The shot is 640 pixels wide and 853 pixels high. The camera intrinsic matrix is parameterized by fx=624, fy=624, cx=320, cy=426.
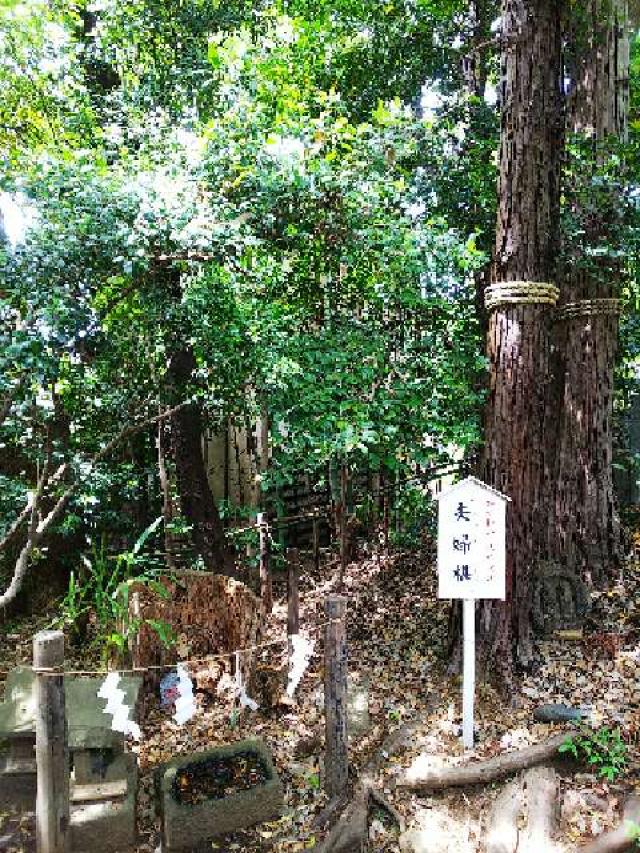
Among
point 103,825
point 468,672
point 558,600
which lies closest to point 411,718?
point 468,672

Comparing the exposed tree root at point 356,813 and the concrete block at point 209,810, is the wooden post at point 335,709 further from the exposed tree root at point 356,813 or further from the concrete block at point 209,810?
the concrete block at point 209,810

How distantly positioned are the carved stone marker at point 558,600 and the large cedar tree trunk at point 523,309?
812mm

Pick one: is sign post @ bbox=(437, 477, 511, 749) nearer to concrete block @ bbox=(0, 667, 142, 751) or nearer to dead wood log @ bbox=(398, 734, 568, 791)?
dead wood log @ bbox=(398, 734, 568, 791)

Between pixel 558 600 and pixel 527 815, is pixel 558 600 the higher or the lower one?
the higher one

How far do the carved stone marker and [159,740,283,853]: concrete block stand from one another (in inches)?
114

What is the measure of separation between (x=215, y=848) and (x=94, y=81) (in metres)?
8.01

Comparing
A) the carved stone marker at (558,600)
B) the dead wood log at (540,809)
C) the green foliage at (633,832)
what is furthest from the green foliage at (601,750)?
the carved stone marker at (558,600)

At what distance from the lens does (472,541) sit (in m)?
4.30

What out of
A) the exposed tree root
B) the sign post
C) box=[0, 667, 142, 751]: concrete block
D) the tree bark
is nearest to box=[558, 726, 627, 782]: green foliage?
the sign post

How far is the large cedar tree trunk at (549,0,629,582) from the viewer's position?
245 inches

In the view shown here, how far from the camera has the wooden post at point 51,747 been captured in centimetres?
325

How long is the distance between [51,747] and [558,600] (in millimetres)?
4431

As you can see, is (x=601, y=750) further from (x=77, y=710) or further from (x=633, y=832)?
(x=77, y=710)

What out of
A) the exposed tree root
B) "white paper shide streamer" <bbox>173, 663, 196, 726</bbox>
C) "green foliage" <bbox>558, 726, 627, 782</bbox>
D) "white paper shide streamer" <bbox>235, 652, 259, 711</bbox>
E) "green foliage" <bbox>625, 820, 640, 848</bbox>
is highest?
"white paper shide streamer" <bbox>173, 663, 196, 726</bbox>
